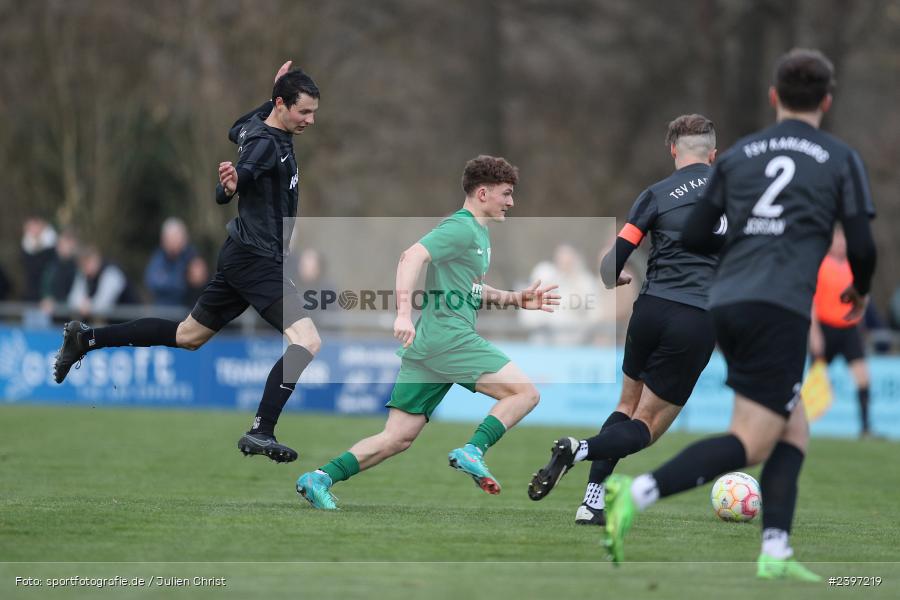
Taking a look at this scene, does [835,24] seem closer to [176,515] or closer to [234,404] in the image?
[234,404]

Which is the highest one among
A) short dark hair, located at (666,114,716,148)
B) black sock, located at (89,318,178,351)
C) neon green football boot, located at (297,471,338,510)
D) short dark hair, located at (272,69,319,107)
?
short dark hair, located at (272,69,319,107)

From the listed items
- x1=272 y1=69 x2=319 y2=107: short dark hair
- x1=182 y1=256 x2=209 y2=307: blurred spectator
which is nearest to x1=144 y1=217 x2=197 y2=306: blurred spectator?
x1=182 y1=256 x2=209 y2=307: blurred spectator

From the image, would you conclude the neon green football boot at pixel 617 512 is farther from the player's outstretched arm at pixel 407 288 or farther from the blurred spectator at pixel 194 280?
the blurred spectator at pixel 194 280

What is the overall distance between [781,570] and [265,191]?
13.6 ft

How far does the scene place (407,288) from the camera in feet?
26.1

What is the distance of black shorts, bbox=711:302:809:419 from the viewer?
20.2 ft

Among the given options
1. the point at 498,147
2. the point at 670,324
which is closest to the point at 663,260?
the point at 670,324

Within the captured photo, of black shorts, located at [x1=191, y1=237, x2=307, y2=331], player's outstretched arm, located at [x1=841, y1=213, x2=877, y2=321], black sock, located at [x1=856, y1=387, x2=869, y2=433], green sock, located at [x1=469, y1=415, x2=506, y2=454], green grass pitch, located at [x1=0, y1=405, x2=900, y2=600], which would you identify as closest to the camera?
green grass pitch, located at [x1=0, y1=405, x2=900, y2=600]

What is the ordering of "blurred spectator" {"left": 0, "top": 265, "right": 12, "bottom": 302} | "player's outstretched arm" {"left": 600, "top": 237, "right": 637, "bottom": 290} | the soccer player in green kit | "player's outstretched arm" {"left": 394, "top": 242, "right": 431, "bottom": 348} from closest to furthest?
"player's outstretched arm" {"left": 394, "top": 242, "right": 431, "bottom": 348}, "player's outstretched arm" {"left": 600, "top": 237, "right": 637, "bottom": 290}, the soccer player in green kit, "blurred spectator" {"left": 0, "top": 265, "right": 12, "bottom": 302}

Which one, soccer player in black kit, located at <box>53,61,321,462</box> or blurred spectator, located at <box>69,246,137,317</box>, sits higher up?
soccer player in black kit, located at <box>53,61,321,462</box>

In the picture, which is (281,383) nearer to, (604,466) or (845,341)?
(604,466)

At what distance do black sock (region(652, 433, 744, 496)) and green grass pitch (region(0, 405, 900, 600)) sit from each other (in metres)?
0.43

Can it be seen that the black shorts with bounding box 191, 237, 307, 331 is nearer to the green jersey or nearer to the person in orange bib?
the green jersey

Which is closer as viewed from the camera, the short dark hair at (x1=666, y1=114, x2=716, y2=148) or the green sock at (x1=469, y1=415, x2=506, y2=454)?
the green sock at (x1=469, y1=415, x2=506, y2=454)
